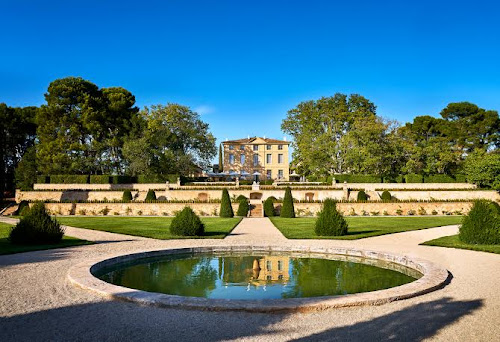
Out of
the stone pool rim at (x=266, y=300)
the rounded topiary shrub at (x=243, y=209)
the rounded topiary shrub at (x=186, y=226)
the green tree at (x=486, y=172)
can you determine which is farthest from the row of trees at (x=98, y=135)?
the stone pool rim at (x=266, y=300)

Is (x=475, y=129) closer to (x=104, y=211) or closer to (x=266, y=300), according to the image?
(x=104, y=211)

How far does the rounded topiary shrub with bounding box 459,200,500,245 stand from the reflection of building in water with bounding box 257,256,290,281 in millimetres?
6153

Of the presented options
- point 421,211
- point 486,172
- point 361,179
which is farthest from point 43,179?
point 486,172

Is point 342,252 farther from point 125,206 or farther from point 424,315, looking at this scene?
point 125,206

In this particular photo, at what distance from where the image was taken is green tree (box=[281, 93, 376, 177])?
44156 millimetres

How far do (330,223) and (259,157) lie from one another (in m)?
48.3

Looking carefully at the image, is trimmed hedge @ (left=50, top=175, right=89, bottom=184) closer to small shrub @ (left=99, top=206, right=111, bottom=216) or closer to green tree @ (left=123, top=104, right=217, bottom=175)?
green tree @ (left=123, top=104, right=217, bottom=175)

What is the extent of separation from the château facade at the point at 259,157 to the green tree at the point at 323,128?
8.24m

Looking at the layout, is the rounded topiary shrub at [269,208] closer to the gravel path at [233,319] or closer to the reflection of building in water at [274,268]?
the reflection of building in water at [274,268]

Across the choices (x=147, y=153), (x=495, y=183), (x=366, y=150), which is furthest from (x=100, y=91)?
(x=495, y=183)

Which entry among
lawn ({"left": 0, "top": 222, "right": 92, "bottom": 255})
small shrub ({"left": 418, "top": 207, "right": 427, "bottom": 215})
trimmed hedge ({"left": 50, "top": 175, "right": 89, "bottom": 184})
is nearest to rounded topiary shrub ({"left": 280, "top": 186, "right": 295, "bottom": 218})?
small shrub ({"left": 418, "top": 207, "right": 427, "bottom": 215})

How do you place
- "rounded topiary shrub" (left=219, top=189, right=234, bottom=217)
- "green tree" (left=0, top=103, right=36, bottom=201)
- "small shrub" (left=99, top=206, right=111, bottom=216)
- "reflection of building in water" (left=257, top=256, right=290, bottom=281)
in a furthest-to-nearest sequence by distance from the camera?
"green tree" (left=0, top=103, right=36, bottom=201), "small shrub" (left=99, top=206, right=111, bottom=216), "rounded topiary shrub" (left=219, top=189, right=234, bottom=217), "reflection of building in water" (left=257, top=256, right=290, bottom=281)

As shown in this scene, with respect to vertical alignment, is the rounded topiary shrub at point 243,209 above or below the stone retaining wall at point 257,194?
below

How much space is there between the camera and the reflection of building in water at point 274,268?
8172 millimetres
